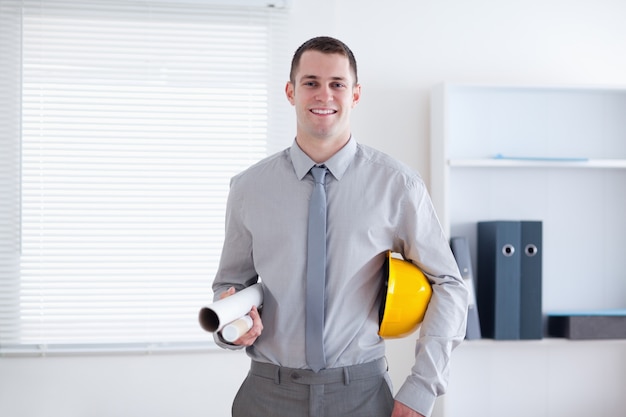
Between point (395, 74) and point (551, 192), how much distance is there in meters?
0.85

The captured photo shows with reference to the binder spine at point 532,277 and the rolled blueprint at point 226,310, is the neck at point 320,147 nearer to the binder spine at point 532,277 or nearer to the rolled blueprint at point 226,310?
the rolled blueprint at point 226,310

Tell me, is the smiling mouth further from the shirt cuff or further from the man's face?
the shirt cuff

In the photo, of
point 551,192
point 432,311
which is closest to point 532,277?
point 551,192

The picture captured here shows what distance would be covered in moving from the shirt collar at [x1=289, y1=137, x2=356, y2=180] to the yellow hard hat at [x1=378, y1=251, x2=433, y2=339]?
0.25 metres

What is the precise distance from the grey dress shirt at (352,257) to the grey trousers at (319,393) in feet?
0.09

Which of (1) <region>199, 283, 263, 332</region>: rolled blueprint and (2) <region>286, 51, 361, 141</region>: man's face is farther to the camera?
(2) <region>286, 51, 361, 141</region>: man's face

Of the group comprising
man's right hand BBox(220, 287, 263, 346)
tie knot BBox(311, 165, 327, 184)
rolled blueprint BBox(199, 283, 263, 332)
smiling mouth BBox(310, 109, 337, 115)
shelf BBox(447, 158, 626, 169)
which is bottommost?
man's right hand BBox(220, 287, 263, 346)

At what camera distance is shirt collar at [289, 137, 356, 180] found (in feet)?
A: 5.90

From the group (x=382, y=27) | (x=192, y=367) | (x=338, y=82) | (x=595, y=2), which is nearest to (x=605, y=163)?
(x=595, y=2)

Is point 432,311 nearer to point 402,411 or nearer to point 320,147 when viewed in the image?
point 402,411

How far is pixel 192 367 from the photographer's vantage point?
304cm

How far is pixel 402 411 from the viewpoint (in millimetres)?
1693

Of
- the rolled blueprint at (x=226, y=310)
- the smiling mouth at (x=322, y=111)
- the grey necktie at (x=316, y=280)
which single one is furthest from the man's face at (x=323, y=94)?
the rolled blueprint at (x=226, y=310)

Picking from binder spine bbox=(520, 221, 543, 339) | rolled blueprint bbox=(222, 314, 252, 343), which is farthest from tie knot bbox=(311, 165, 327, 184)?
binder spine bbox=(520, 221, 543, 339)
